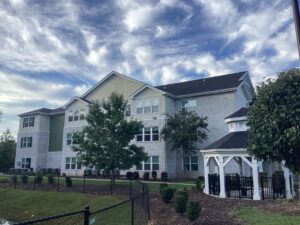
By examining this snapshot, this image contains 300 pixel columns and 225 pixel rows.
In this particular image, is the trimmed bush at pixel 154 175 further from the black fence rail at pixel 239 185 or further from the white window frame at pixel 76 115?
the black fence rail at pixel 239 185

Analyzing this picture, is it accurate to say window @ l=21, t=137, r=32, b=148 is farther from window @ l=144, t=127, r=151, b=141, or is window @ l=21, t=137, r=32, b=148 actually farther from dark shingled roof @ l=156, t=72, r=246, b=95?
dark shingled roof @ l=156, t=72, r=246, b=95

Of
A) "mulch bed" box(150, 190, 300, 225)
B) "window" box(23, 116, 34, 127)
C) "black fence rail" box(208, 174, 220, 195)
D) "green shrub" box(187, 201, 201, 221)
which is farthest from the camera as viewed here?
A: "window" box(23, 116, 34, 127)

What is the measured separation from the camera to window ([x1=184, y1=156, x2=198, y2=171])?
31.4 m

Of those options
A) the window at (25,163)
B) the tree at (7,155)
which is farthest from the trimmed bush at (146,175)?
the tree at (7,155)

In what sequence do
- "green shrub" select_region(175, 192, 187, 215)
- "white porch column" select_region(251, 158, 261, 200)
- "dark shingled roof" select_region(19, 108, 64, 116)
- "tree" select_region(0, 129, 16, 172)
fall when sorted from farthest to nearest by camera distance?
"tree" select_region(0, 129, 16, 172) < "dark shingled roof" select_region(19, 108, 64, 116) < "white porch column" select_region(251, 158, 261, 200) < "green shrub" select_region(175, 192, 187, 215)

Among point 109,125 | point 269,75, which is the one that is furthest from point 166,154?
point 269,75

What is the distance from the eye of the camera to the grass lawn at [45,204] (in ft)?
58.9

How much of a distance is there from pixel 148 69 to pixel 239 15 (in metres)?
10.7

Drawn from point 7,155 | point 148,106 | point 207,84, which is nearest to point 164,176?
point 148,106

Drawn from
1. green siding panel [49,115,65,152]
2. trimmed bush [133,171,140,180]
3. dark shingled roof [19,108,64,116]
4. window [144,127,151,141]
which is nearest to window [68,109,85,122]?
green siding panel [49,115,65,152]

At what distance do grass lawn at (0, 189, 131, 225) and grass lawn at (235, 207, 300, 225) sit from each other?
6.18 meters

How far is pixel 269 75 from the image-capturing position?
14703mm

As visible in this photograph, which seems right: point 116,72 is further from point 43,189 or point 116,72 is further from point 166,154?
point 43,189

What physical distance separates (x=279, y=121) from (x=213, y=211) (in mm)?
5100
